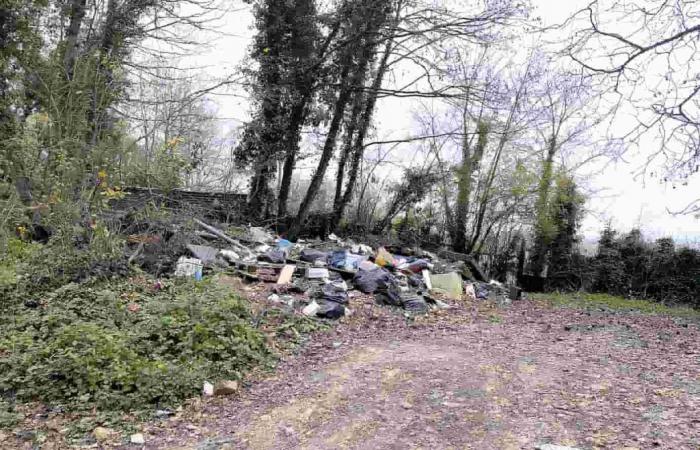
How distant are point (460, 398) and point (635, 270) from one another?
10.1m

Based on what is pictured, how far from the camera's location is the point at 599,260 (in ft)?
39.5

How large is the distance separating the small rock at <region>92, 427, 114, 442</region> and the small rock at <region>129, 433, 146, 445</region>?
0.15 meters

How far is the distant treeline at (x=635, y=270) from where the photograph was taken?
435 inches

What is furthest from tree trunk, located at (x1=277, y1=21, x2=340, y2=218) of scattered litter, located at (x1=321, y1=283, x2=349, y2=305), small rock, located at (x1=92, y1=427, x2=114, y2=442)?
small rock, located at (x1=92, y1=427, x2=114, y2=442)

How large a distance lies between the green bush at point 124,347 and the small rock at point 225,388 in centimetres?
15

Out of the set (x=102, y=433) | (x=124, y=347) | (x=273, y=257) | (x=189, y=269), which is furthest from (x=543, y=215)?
(x=102, y=433)

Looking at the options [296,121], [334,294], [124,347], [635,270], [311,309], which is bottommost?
[124,347]

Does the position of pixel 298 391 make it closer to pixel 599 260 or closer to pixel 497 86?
pixel 497 86

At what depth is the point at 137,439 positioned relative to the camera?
314 centimetres

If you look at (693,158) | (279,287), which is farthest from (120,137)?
(693,158)

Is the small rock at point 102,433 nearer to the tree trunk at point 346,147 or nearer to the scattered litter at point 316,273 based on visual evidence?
the scattered litter at point 316,273

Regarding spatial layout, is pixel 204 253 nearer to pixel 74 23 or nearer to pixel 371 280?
pixel 371 280

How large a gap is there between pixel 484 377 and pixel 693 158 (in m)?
4.65

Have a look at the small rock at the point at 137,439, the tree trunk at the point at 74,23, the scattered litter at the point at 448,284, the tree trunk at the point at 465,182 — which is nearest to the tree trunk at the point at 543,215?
the tree trunk at the point at 465,182
